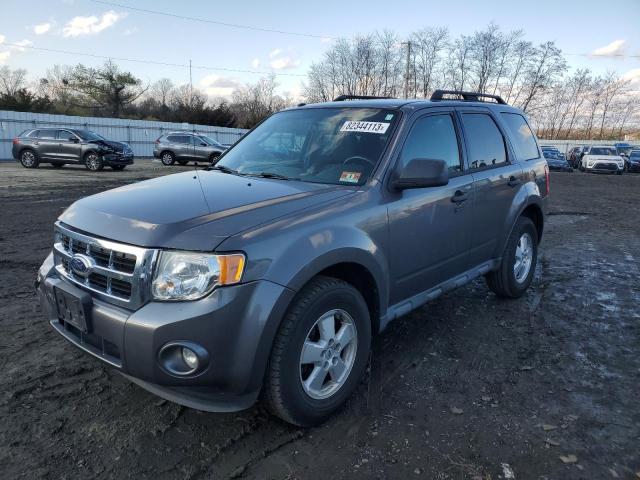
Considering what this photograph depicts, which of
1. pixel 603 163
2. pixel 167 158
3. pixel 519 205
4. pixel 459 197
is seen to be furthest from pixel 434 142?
pixel 603 163

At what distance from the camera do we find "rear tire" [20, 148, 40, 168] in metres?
20.0

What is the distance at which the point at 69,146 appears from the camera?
19516 millimetres

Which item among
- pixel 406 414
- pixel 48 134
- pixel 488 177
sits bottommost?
pixel 406 414

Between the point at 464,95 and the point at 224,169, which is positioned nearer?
the point at 224,169

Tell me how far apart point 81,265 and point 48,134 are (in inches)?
800

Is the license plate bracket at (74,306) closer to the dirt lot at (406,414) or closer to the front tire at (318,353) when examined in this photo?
the dirt lot at (406,414)

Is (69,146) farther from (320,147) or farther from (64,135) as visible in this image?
(320,147)

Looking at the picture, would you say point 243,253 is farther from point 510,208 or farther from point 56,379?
point 510,208

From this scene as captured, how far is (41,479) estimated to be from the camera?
2270mm

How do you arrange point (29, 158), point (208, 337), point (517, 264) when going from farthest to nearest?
1. point (29, 158)
2. point (517, 264)
3. point (208, 337)

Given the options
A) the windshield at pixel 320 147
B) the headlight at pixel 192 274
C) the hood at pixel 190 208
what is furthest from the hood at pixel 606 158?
the headlight at pixel 192 274

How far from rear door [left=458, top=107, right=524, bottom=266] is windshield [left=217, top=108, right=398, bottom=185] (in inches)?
40.7

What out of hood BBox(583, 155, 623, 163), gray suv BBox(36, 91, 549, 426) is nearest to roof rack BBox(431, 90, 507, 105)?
→ gray suv BBox(36, 91, 549, 426)

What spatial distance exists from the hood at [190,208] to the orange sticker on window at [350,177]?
15 cm
